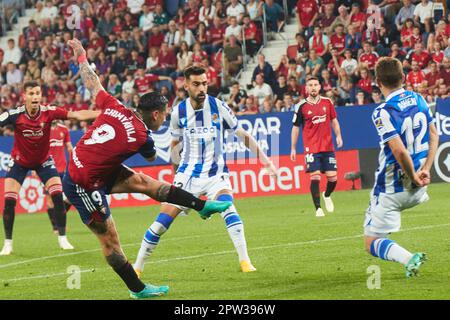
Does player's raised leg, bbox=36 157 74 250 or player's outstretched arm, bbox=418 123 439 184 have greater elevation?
player's outstretched arm, bbox=418 123 439 184

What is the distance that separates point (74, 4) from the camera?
33.8 metres

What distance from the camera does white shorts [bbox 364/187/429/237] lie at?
9.60m

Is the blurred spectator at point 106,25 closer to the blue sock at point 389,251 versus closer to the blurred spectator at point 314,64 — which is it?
the blurred spectator at point 314,64

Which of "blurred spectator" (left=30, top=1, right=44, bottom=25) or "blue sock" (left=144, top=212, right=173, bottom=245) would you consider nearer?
"blue sock" (left=144, top=212, right=173, bottom=245)

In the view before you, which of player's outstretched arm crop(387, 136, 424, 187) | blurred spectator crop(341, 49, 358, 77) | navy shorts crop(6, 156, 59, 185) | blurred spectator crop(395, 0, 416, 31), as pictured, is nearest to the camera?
player's outstretched arm crop(387, 136, 424, 187)

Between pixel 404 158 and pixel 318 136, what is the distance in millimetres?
10386

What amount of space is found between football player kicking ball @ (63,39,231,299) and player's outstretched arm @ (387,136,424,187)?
1.78 meters

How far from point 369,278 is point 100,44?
22967 millimetres

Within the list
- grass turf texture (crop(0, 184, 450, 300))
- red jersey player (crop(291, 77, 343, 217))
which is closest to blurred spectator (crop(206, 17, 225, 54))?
grass turf texture (crop(0, 184, 450, 300))

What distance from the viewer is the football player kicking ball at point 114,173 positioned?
967 centimetres

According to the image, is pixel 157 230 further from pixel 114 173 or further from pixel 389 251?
pixel 389 251

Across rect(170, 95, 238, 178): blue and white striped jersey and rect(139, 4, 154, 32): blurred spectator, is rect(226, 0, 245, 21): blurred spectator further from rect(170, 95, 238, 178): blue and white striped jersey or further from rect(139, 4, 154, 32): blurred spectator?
rect(170, 95, 238, 178): blue and white striped jersey

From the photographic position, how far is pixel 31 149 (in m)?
16.0
